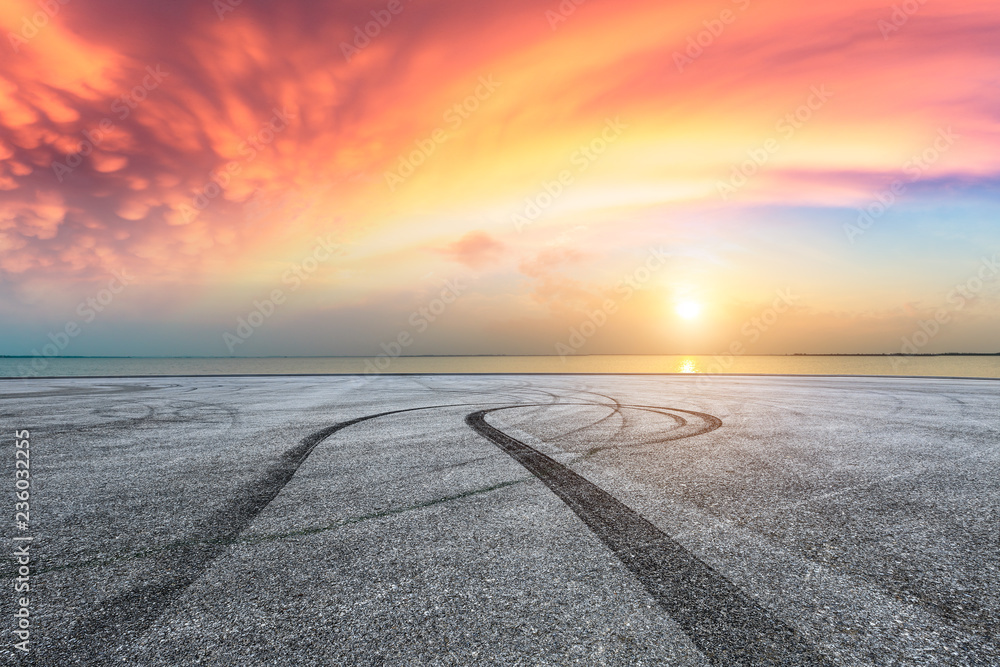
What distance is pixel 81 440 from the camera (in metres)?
8.98

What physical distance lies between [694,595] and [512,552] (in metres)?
1.42

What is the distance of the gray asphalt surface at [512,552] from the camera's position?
109 inches

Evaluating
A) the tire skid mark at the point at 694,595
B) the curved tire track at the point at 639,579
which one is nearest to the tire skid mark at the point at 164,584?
the curved tire track at the point at 639,579

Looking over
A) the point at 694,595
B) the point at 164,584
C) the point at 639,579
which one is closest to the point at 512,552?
the point at 639,579

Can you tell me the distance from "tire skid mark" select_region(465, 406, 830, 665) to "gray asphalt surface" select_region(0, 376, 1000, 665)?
0.07ft

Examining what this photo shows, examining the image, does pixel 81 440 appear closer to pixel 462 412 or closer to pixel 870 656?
pixel 462 412

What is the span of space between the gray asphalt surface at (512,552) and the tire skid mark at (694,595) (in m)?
0.02

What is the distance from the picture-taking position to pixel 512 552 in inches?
156

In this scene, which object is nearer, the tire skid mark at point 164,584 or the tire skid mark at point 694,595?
the tire skid mark at point 694,595

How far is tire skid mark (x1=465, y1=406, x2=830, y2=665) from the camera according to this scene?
2670 millimetres

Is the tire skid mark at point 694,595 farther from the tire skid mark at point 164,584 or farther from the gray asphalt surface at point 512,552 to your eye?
the tire skid mark at point 164,584

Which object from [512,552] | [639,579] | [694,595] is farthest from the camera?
[512,552]

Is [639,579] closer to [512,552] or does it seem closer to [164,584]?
[512,552]

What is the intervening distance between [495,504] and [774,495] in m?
3.26
